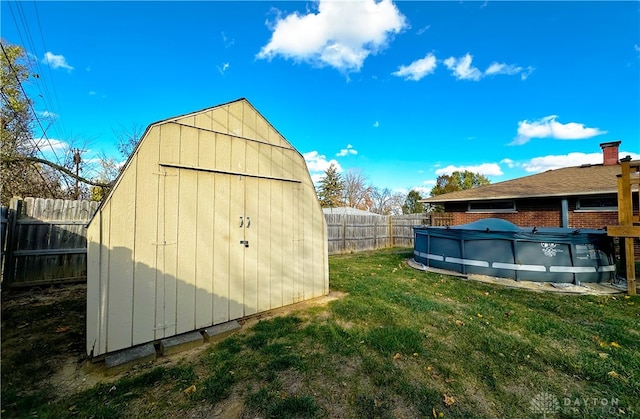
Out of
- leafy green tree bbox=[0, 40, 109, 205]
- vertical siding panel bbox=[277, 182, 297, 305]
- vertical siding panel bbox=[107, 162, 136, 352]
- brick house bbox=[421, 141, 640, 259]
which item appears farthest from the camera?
brick house bbox=[421, 141, 640, 259]

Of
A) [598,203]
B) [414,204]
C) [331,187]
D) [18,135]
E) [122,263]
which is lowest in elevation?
[122,263]

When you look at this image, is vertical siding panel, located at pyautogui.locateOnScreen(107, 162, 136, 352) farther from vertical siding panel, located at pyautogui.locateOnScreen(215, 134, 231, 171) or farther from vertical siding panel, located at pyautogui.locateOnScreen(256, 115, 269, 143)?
Result: vertical siding panel, located at pyautogui.locateOnScreen(256, 115, 269, 143)

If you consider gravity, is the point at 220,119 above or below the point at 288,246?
above

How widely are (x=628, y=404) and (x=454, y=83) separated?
1265 centimetres

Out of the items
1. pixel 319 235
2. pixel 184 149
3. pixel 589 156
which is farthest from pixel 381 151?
pixel 184 149

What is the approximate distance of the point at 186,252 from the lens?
3.38 m

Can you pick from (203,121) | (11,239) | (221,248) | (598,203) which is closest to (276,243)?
(221,248)

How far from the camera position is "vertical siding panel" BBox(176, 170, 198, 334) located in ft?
10.9

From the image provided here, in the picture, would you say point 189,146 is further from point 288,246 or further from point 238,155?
point 288,246

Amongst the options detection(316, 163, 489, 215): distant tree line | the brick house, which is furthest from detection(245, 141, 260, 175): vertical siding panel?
detection(316, 163, 489, 215): distant tree line

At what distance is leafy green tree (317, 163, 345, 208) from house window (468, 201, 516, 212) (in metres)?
22.8

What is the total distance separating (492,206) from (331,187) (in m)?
23.8

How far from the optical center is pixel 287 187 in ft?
15.1

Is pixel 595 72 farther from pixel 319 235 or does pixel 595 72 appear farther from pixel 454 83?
pixel 319 235
